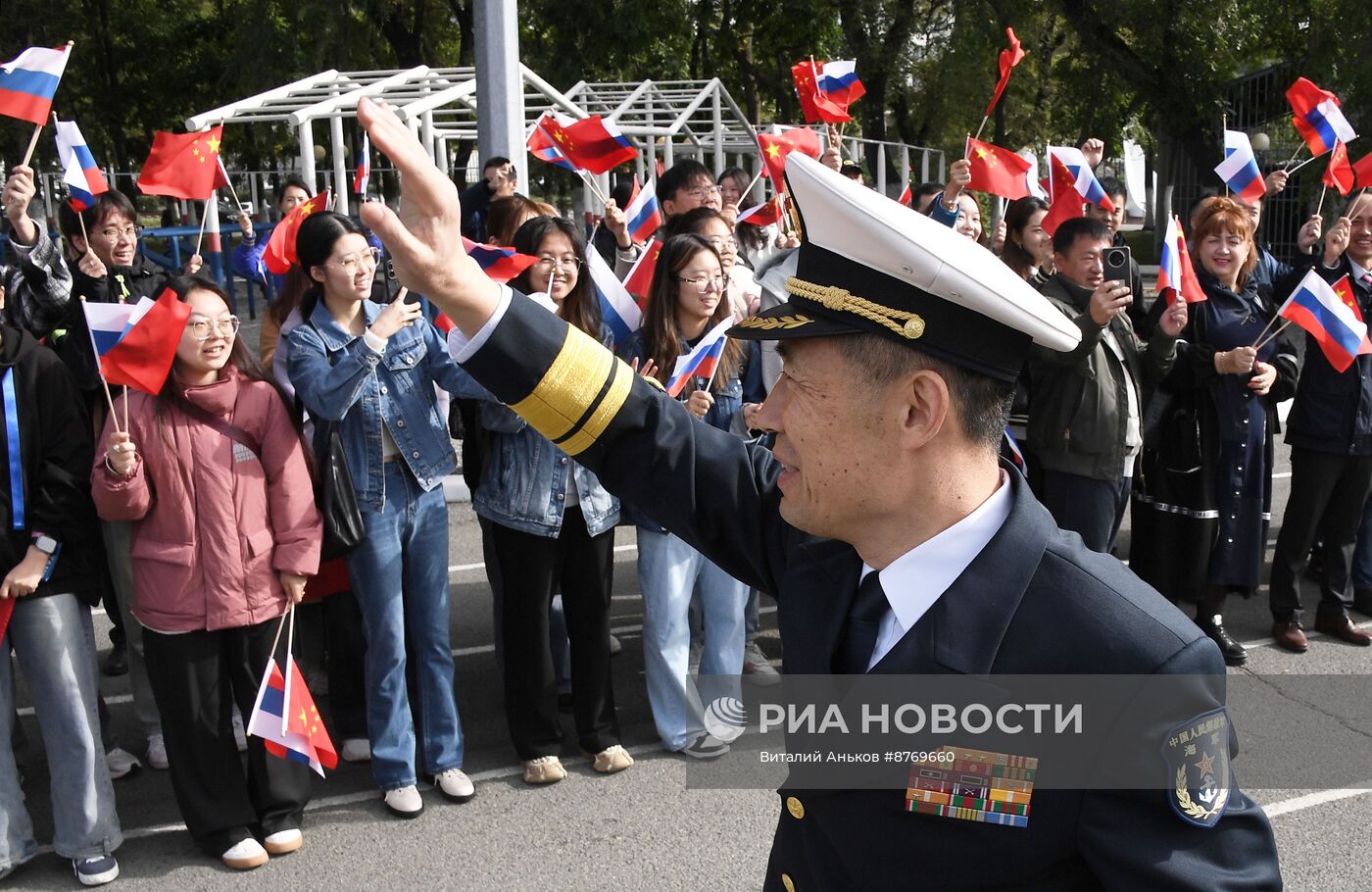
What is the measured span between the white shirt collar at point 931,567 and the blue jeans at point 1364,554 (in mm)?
5790

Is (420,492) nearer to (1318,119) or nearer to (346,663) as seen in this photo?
(346,663)

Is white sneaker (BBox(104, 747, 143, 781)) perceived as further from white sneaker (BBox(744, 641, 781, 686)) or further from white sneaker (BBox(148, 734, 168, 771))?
white sneaker (BBox(744, 641, 781, 686))

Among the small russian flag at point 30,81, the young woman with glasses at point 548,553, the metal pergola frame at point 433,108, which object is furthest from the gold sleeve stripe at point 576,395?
the metal pergola frame at point 433,108

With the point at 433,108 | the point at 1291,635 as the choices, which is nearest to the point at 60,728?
the point at 1291,635

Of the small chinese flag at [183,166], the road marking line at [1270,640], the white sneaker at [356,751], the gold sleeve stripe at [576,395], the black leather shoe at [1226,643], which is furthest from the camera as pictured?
the road marking line at [1270,640]

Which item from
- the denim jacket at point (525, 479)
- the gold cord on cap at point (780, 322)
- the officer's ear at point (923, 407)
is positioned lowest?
the denim jacket at point (525, 479)

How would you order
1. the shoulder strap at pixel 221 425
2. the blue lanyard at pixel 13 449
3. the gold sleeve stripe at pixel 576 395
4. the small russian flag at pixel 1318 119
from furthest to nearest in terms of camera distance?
the small russian flag at pixel 1318 119
the shoulder strap at pixel 221 425
the blue lanyard at pixel 13 449
the gold sleeve stripe at pixel 576 395

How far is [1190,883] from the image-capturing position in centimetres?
142

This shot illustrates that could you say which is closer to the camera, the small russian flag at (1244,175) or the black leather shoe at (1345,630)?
the black leather shoe at (1345,630)

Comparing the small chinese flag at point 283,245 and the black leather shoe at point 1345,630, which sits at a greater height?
the small chinese flag at point 283,245

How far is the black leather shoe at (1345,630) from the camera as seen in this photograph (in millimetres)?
6258

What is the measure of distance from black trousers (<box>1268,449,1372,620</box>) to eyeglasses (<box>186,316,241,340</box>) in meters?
4.90

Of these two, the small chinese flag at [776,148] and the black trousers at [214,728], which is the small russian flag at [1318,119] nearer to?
the small chinese flag at [776,148]

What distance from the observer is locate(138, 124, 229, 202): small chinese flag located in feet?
19.2
